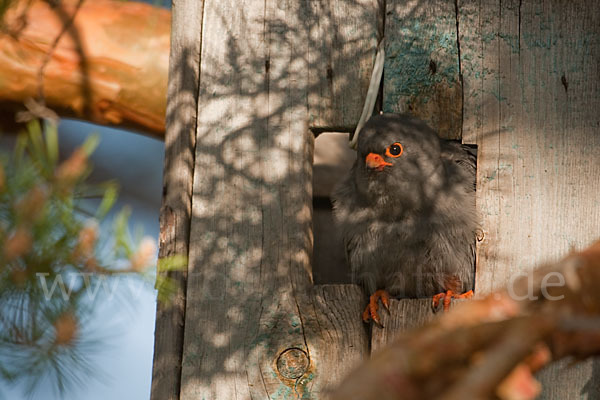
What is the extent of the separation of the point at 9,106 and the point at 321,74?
1779 millimetres

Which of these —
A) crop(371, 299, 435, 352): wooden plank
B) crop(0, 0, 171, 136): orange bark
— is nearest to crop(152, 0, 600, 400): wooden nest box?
crop(371, 299, 435, 352): wooden plank

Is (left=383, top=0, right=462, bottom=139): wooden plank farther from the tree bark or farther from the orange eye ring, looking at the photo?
the tree bark

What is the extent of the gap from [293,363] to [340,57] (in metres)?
1.36

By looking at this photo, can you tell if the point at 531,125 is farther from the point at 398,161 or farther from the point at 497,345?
the point at 497,345

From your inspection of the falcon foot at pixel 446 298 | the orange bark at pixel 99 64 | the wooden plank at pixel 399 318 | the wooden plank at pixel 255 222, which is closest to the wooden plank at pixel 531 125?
the falcon foot at pixel 446 298

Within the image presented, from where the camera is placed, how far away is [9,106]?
4.44 meters

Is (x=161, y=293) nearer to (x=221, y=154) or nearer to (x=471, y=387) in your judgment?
(x=221, y=154)

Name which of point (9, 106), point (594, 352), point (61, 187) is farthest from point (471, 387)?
point (9, 106)

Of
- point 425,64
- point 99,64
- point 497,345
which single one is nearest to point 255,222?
point 425,64

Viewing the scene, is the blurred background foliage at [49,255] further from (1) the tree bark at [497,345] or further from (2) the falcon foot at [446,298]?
(2) the falcon foot at [446,298]

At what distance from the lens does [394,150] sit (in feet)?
11.8

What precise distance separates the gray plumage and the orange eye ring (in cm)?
2

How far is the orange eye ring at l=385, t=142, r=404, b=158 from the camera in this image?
11.6 feet

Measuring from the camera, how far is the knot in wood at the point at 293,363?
11.1 feet
